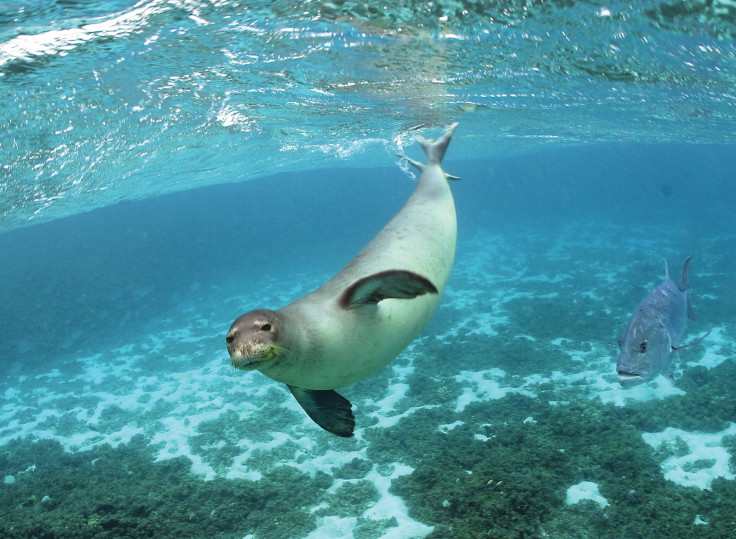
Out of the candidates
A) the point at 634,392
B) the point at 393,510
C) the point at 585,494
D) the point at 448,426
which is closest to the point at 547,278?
the point at 634,392

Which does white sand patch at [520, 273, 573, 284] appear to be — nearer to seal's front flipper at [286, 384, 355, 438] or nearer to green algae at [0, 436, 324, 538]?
green algae at [0, 436, 324, 538]

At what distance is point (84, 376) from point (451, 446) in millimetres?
13927

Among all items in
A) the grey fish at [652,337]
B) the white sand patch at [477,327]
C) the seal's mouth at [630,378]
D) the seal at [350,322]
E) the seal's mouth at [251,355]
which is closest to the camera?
the seal's mouth at [251,355]

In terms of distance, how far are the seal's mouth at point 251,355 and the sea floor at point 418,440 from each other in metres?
5.04

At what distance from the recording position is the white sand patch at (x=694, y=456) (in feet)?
23.9

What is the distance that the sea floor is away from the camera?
21.7 feet

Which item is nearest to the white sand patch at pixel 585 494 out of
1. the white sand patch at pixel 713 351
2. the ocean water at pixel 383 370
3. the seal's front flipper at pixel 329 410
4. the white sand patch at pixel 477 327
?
the ocean water at pixel 383 370

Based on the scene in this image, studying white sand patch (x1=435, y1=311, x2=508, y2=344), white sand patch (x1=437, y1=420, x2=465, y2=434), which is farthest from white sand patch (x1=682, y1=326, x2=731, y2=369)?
white sand patch (x1=437, y1=420, x2=465, y2=434)

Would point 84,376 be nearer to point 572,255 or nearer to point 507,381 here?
point 507,381

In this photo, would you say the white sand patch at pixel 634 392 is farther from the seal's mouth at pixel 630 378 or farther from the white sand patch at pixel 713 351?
the seal's mouth at pixel 630 378

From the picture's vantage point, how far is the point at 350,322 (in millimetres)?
2641

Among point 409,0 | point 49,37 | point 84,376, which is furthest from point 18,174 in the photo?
point 409,0

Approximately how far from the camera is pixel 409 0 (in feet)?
23.2

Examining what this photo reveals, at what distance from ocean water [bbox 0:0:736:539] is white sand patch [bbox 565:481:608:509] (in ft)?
0.11
